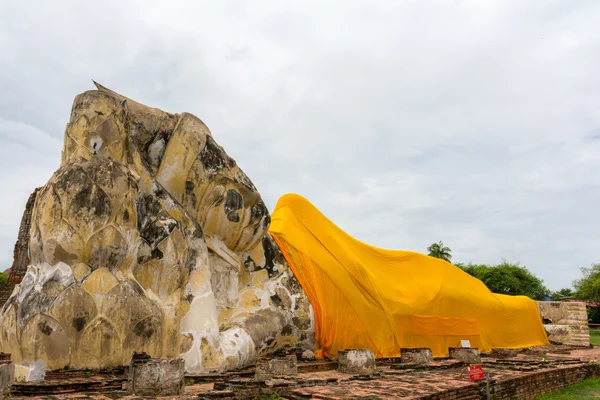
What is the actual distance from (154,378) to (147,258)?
2.08 metres

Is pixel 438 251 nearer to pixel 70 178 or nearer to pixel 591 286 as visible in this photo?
pixel 591 286

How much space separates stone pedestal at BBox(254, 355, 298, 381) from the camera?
6727mm

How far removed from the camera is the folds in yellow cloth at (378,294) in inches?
377

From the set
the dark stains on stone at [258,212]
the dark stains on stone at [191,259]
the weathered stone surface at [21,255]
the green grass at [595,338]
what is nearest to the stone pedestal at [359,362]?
the dark stains on stone at [258,212]

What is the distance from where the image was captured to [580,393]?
7.58 m

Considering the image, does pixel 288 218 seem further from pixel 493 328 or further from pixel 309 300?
pixel 493 328

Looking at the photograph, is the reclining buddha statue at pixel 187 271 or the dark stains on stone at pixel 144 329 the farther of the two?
the dark stains on stone at pixel 144 329

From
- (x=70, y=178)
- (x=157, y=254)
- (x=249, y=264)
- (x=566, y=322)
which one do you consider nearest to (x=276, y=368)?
(x=157, y=254)

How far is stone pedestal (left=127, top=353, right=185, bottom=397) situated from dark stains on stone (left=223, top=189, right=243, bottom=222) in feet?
11.5

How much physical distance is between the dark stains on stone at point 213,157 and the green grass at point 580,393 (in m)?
5.70

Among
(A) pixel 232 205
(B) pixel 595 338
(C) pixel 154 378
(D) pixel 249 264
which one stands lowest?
(B) pixel 595 338

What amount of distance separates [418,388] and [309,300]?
3.90m

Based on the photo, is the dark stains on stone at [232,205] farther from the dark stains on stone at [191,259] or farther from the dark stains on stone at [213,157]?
the dark stains on stone at [191,259]

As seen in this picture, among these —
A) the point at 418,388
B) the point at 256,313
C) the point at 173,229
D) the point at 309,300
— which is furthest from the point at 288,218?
the point at 418,388
